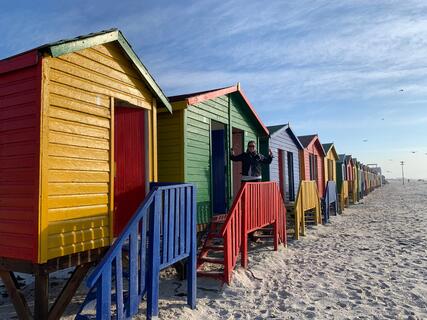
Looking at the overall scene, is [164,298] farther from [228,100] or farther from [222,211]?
[228,100]

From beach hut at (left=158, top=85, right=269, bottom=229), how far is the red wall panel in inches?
134

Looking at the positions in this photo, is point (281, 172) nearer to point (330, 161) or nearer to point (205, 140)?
point (205, 140)

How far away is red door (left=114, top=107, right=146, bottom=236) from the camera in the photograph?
6.39m

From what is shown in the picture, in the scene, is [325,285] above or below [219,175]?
below

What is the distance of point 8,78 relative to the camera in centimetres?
467

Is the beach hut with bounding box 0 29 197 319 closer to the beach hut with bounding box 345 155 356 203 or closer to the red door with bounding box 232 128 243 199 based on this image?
the red door with bounding box 232 128 243 199

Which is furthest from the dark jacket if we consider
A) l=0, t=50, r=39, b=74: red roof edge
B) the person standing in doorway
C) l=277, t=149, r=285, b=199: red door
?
l=0, t=50, r=39, b=74: red roof edge

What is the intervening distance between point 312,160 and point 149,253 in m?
15.6

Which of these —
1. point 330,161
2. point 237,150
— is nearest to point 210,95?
point 237,150

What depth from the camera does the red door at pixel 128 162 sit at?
252 inches

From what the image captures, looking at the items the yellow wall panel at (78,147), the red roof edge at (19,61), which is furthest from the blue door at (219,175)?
the red roof edge at (19,61)

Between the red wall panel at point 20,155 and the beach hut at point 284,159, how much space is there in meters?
8.70

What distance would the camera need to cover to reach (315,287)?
21.0 ft

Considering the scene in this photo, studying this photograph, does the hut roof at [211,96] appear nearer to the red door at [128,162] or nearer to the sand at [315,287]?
the red door at [128,162]
